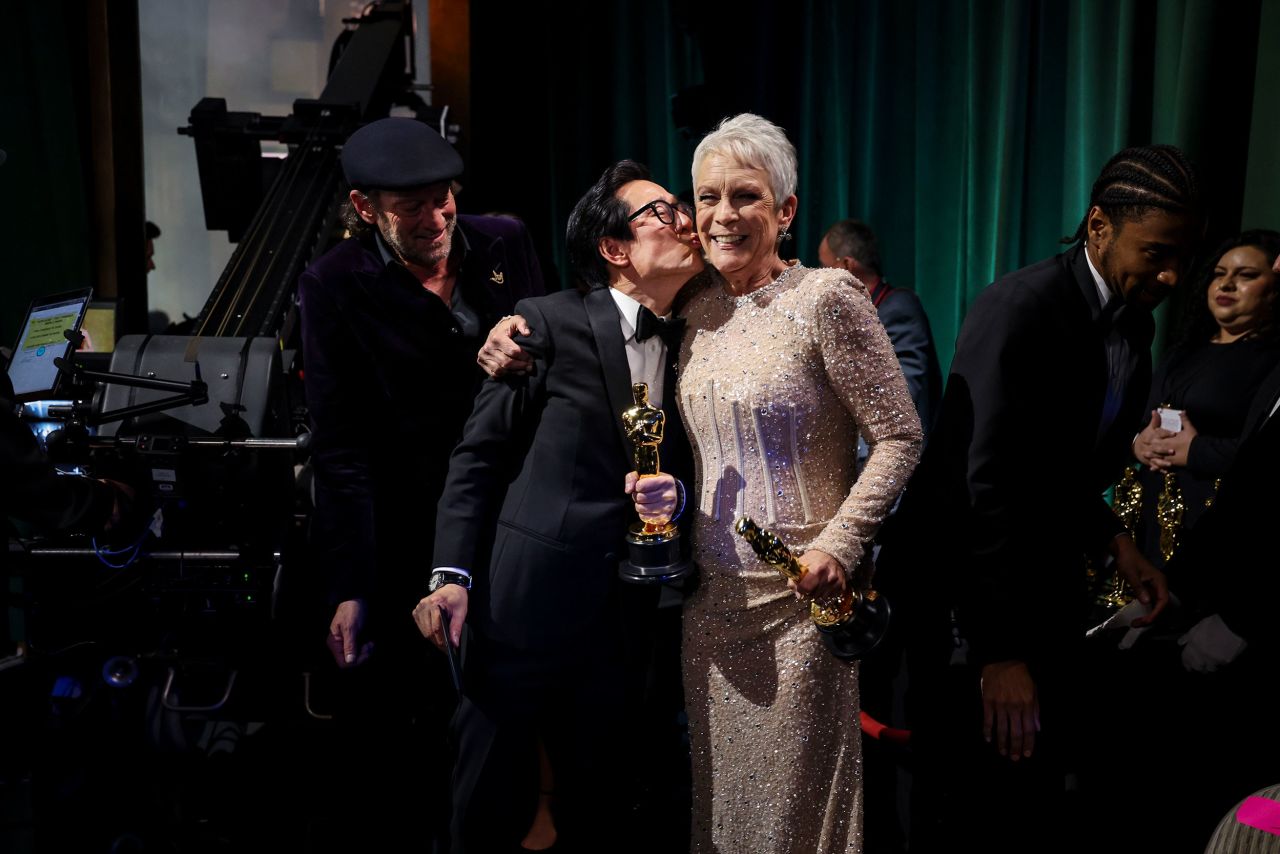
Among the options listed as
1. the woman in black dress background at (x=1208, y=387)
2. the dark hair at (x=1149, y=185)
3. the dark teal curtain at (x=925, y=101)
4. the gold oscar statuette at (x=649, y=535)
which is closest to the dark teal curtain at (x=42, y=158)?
the dark teal curtain at (x=925, y=101)

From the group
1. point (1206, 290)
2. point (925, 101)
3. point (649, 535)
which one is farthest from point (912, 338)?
point (649, 535)

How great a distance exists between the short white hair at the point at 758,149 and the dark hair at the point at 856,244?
9.38 feet

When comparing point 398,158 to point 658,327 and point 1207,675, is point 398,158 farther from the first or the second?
point 1207,675

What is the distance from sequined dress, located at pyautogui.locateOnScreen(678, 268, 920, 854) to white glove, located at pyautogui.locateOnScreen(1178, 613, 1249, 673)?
69cm

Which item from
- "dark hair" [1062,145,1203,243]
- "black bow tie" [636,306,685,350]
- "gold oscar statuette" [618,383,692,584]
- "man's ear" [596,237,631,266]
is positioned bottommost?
"gold oscar statuette" [618,383,692,584]

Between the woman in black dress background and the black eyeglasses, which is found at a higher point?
the black eyeglasses

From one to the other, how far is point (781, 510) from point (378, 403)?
1158 mm

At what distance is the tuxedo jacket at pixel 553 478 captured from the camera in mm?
2025

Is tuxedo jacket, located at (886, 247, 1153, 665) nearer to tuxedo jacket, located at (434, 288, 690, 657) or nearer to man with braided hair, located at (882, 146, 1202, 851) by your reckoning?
man with braided hair, located at (882, 146, 1202, 851)

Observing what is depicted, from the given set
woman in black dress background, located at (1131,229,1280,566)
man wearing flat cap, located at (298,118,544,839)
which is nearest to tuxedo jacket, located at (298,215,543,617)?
man wearing flat cap, located at (298,118,544,839)

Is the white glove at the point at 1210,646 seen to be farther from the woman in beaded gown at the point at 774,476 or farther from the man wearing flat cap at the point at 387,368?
the man wearing flat cap at the point at 387,368

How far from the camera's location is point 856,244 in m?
4.68

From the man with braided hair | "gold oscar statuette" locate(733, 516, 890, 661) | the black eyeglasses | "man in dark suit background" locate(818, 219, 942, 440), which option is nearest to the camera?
"gold oscar statuette" locate(733, 516, 890, 661)

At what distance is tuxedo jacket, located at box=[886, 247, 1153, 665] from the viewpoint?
1905 millimetres
